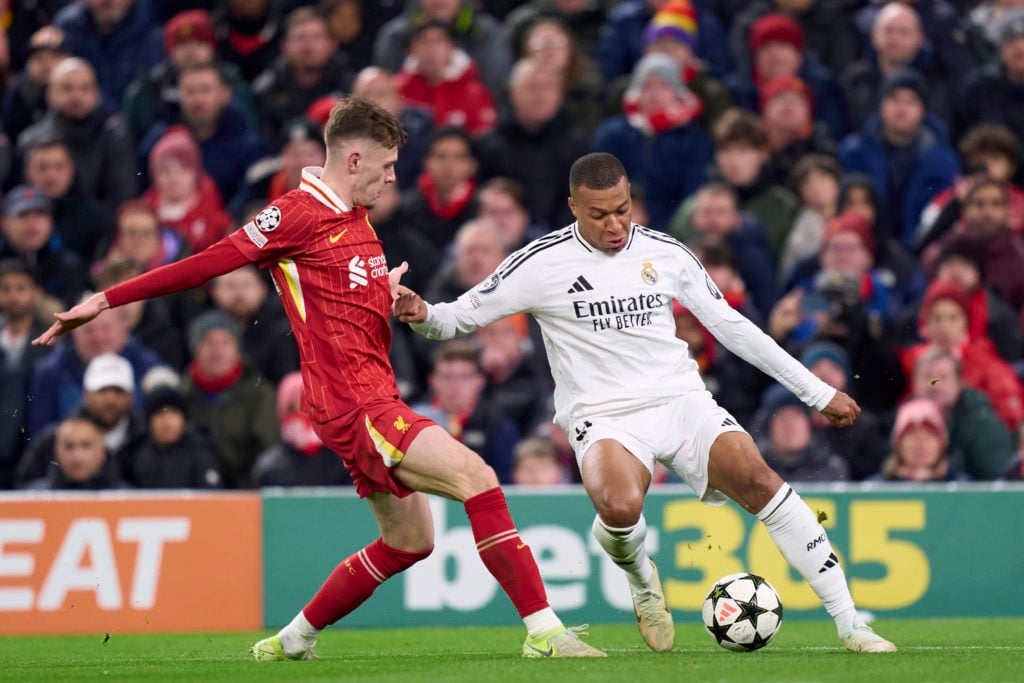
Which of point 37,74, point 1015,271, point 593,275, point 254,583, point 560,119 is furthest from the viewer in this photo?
point 37,74

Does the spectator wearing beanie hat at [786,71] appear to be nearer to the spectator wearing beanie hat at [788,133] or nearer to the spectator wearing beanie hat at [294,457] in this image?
the spectator wearing beanie hat at [788,133]

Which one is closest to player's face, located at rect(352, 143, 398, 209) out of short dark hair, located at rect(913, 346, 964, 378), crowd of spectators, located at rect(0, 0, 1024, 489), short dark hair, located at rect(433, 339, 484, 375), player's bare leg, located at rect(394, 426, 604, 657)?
player's bare leg, located at rect(394, 426, 604, 657)

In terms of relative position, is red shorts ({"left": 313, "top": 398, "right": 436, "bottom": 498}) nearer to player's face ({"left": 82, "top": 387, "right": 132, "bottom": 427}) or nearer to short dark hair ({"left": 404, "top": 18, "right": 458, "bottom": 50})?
player's face ({"left": 82, "top": 387, "right": 132, "bottom": 427})

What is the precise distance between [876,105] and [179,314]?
600cm

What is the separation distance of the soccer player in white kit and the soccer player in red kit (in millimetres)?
305

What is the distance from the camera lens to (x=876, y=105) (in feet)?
47.6

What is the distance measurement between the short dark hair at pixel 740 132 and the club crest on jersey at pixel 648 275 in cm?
581

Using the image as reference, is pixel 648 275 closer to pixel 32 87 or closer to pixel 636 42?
pixel 636 42

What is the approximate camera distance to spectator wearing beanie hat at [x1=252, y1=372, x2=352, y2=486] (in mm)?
12062

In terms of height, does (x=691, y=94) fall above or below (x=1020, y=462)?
above

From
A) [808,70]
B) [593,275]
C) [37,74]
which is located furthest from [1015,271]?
[37,74]

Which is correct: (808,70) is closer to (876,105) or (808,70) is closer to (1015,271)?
(876,105)

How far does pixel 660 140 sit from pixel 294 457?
4.02 meters

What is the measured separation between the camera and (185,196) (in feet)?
45.8
